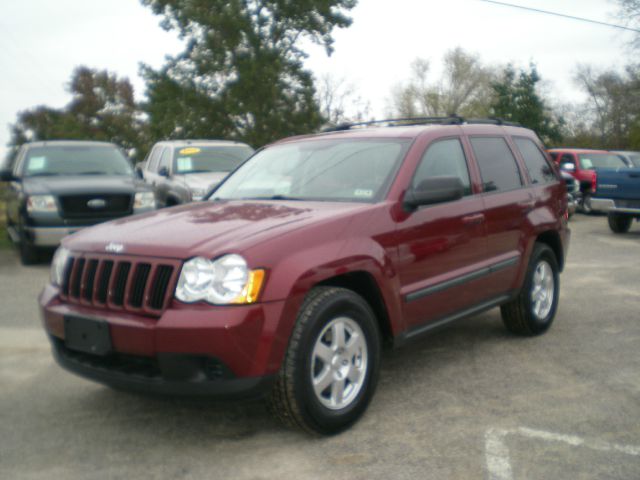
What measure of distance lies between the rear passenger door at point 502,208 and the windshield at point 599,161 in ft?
53.4

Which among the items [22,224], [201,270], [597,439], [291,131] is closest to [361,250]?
[201,270]

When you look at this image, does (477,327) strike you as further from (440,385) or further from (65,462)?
(65,462)

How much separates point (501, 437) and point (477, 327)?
2.69 metres

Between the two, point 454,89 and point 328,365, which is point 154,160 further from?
point 454,89

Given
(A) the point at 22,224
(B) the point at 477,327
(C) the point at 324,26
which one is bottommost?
(B) the point at 477,327

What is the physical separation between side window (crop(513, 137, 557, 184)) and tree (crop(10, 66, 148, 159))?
5281cm

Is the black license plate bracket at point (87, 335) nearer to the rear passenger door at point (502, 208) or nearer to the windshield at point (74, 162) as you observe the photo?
the rear passenger door at point (502, 208)

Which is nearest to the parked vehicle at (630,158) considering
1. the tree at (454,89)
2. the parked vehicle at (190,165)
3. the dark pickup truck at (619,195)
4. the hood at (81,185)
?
the dark pickup truck at (619,195)

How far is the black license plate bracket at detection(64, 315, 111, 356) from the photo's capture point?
12.3 ft

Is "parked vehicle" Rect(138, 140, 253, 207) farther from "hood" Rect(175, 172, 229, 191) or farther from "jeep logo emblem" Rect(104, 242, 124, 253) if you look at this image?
"jeep logo emblem" Rect(104, 242, 124, 253)

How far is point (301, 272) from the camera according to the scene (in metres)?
3.75

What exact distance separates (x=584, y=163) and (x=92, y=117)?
5449 cm

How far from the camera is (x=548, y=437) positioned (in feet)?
12.7

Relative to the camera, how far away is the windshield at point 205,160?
13047mm
